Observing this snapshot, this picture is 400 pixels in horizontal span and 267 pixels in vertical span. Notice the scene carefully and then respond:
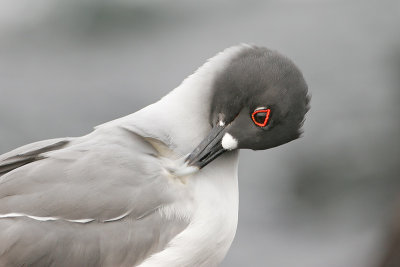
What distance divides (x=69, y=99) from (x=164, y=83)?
1316mm

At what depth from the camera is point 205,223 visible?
17.2 feet

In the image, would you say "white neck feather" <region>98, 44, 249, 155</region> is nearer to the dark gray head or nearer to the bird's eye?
the dark gray head

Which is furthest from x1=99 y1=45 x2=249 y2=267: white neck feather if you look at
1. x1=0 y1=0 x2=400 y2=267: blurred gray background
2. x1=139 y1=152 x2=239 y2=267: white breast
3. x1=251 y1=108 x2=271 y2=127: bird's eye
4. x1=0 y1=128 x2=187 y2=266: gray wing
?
x1=0 y1=0 x2=400 y2=267: blurred gray background

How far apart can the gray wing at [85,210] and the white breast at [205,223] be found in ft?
0.20

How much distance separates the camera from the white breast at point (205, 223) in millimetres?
5203

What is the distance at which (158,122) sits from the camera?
549 centimetres

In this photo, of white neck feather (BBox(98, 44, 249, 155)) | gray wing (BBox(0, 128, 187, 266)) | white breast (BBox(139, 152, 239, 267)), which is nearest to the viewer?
gray wing (BBox(0, 128, 187, 266))

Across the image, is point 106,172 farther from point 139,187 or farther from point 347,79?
point 347,79

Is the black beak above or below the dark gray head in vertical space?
below

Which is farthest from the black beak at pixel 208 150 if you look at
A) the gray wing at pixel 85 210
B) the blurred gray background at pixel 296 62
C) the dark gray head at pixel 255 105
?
the blurred gray background at pixel 296 62

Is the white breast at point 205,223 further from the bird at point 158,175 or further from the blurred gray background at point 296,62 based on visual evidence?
the blurred gray background at point 296,62

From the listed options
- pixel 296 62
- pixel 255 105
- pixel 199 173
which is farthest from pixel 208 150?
pixel 296 62

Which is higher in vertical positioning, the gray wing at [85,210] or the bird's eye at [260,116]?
the bird's eye at [260,116]

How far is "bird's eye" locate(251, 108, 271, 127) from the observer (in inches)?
207
